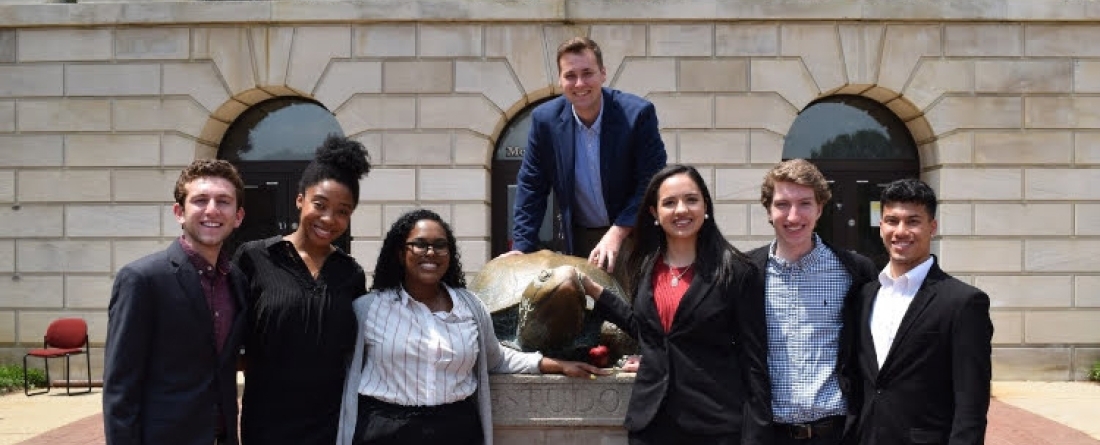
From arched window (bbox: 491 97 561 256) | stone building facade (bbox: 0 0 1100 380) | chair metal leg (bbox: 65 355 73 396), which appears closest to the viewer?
chair metal leg (bbox: 65 355 73 396)

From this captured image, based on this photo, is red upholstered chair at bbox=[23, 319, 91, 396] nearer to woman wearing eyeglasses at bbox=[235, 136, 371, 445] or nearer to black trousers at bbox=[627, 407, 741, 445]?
woman wearing eyeglasses at bbox=[235, 136, 371, 445]

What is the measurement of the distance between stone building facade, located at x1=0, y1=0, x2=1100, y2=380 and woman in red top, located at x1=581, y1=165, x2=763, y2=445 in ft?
28.7

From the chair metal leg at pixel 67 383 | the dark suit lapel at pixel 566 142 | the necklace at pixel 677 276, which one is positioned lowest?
the chair metal leg at pixel 67 383

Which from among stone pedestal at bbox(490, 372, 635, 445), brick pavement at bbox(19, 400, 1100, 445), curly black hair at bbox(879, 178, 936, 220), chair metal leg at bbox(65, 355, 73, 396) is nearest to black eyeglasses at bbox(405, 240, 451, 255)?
stone pedestal at bbox(490, 372, 635, 445)

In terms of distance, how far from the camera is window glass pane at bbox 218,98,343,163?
1299cm

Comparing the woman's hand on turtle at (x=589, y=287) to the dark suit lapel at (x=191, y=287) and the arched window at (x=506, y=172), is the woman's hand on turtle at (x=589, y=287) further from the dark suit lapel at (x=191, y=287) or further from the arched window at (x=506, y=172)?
the arched window at (x=506, y=172)

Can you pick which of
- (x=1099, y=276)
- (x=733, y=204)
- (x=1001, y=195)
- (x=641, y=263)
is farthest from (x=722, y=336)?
(x=1099, y=276)

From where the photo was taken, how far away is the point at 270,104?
1300 cm

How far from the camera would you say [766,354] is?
10.7ft

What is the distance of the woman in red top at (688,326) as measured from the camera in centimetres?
325

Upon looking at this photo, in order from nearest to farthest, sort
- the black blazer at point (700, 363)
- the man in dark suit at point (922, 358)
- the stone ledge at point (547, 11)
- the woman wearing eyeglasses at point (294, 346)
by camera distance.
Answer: the man in dark suit at point (922, 358)
the black blazer at point (700, 363)
the woman wearing eyeglasses at point (294, 346)
the stone ledge at point (547, 11)

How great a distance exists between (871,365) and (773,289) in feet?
1.50

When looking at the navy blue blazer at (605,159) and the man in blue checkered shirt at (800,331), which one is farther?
the navy blue blazer at (605,159)

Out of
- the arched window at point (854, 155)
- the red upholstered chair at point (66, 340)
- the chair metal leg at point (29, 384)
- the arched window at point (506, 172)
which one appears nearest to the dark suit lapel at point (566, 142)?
the arched window at point (506, 172)
